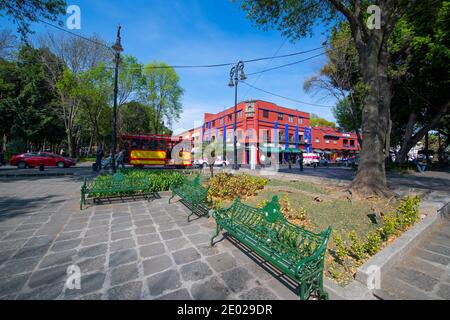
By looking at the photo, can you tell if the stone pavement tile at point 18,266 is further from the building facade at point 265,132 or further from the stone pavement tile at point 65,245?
the building facade at point 265,132

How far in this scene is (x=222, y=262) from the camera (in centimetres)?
298

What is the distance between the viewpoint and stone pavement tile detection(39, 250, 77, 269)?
285 centimetres

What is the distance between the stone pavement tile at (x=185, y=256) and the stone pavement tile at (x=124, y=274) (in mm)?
568

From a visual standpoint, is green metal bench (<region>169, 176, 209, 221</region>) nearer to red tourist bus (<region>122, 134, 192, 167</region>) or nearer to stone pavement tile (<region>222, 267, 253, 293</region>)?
stone pavement tile (<region>222, 267, 253, 293</region>)

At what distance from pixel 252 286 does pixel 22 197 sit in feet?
27.7

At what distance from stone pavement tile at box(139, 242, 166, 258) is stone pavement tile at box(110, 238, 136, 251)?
0.25 m

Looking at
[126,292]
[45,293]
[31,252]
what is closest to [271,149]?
[31,252]

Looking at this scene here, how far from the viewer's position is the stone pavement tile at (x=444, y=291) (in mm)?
2283

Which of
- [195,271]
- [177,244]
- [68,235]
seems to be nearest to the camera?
[195,271]

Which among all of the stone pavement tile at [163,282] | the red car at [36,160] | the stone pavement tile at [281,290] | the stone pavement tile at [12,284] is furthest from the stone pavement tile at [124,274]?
the red car at [36,160]

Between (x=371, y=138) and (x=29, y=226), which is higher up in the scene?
(x=371, y=138)

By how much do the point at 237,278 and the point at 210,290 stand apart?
1.33 feet

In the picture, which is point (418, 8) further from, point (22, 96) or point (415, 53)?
point (22, 96)

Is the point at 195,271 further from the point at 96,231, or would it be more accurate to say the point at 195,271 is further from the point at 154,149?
the point at 154,149
